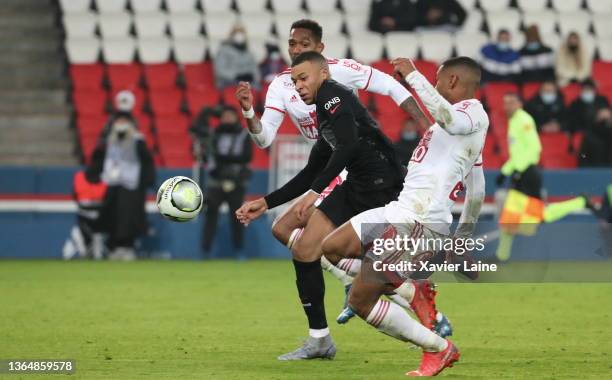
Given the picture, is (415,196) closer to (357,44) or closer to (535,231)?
(535,231)

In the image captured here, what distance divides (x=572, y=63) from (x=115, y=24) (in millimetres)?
6762

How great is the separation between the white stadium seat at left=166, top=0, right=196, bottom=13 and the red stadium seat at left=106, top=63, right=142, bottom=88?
1288mm

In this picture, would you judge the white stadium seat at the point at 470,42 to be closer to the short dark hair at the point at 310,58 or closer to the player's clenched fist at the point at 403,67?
the short dark hair at the point at 310,58

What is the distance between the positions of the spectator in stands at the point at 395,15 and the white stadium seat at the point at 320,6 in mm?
847

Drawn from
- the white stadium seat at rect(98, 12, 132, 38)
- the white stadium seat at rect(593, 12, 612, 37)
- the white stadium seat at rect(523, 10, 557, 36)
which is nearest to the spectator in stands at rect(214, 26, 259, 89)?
the white stadium seat at rect(98, 12, 132, 38)

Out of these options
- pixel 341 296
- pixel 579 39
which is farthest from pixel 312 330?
pixel 579 39

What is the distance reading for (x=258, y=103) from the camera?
61.3ft

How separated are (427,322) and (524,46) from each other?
11807mm

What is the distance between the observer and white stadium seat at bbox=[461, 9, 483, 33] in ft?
66.7

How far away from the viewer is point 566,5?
20.9 m

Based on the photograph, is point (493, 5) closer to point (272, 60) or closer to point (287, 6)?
point (287, 6)

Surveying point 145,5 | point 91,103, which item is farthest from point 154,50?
point 91,103

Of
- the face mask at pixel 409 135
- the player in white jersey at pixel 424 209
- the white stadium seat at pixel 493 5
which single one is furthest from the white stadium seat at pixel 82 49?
the player in white jersey at pixel 424 209

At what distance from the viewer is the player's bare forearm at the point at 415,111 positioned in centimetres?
847
